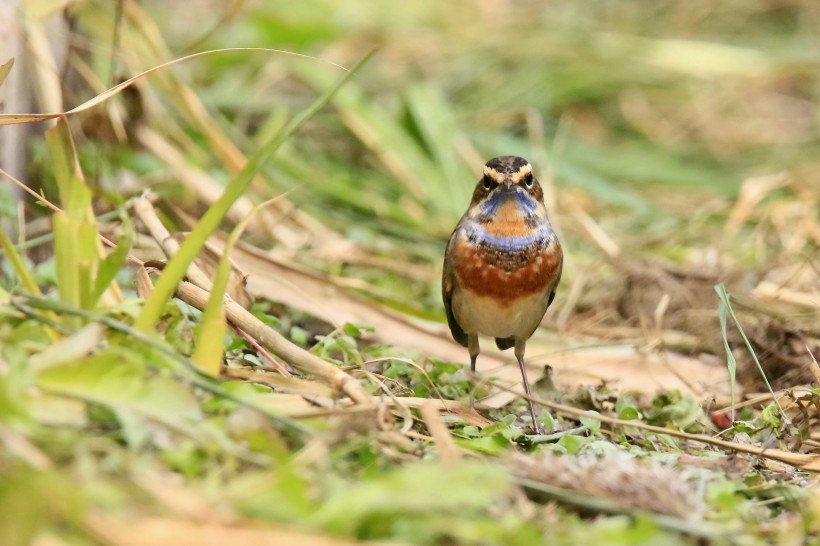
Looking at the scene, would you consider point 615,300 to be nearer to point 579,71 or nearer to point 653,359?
point 653,359

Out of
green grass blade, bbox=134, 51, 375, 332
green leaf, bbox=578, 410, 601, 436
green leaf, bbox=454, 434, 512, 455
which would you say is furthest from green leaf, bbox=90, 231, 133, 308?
green leaf, bbox=578, 410, 601, 436

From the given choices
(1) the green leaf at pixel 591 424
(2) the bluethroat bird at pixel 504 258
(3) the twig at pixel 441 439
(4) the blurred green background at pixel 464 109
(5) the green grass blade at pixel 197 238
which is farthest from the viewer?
(4) the blurred green background at pixel 464 109

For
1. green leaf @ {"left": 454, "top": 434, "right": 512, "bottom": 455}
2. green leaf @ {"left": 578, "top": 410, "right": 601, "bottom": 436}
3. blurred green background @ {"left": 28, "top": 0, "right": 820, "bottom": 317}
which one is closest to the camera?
green leaf @ {"left": 454, "top": 434, "right": 512, "bottom": 455}

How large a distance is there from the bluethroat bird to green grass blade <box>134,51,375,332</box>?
1.23 meters

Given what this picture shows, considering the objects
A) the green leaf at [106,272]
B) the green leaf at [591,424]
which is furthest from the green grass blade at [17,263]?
the green leaf at [591,424]

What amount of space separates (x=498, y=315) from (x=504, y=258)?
215 mm

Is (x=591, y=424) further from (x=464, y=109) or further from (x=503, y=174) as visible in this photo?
(x=464, y=109)

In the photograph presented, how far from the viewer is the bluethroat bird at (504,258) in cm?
411

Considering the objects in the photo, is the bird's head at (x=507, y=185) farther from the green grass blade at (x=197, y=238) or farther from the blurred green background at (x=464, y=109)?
the green grass blade at (x=197, y=238)

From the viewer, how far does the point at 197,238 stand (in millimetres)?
2949

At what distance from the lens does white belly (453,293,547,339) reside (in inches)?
163

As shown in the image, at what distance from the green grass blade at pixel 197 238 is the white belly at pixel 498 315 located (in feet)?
4.38

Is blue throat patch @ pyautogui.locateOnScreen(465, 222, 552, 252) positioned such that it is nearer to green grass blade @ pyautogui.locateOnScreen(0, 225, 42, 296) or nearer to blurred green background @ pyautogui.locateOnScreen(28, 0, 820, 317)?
blurred green background @ pyautogui.locateOnScreen(28, 0, 820, 317)

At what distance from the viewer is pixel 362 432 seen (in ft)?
8.89
